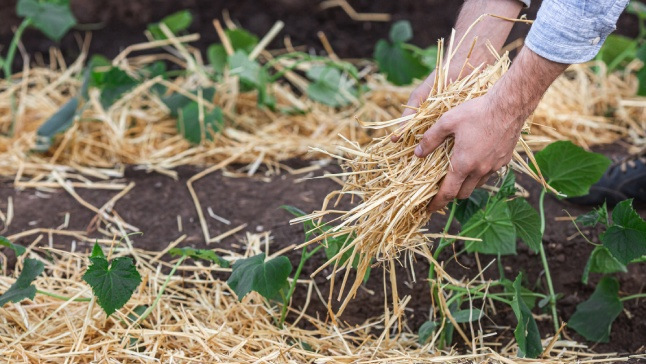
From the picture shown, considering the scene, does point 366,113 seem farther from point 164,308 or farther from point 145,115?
point 164,308

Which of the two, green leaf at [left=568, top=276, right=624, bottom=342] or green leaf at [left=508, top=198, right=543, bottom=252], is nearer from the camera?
green leaf at [left=508, top=198, right=543, bottom=252]

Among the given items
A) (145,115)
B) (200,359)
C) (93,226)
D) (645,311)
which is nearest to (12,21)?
(145,115)

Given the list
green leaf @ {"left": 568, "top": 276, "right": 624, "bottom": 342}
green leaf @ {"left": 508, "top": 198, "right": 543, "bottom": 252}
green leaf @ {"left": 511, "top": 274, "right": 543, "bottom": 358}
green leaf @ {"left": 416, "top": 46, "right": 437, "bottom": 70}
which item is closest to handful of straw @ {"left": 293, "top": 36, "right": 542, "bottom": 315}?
green leaf @ {"left": 508, "top": 198, "right": 543, "bottom": 252}

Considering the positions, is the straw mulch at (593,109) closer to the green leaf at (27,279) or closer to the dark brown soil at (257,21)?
the dark brown soil at (257,21)

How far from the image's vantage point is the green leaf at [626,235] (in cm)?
178

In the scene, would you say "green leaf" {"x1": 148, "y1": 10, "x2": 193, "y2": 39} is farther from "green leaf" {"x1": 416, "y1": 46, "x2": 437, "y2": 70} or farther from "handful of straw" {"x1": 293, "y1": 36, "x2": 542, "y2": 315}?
"handful of straw" {"x1": 293, "y1": 36, "x2": 542, "y2": 315}

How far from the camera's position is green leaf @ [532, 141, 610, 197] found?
1955 millimetres

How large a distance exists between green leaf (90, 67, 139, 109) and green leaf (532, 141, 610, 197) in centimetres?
156

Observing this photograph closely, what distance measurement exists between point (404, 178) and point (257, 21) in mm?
2280

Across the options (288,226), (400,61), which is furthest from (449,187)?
(400,61)

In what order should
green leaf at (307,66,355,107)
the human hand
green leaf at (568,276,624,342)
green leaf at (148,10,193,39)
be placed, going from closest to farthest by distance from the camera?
the human hand, green leaf at (568,276,624,342), green leaf at (307,66,355,107), green leaf at (148,10,193,39)

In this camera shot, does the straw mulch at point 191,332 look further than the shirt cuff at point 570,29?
Yes

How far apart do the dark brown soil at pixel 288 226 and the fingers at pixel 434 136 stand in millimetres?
514

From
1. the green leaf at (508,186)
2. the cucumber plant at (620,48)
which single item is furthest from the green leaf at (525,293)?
the cucumber plant at (620,48)
